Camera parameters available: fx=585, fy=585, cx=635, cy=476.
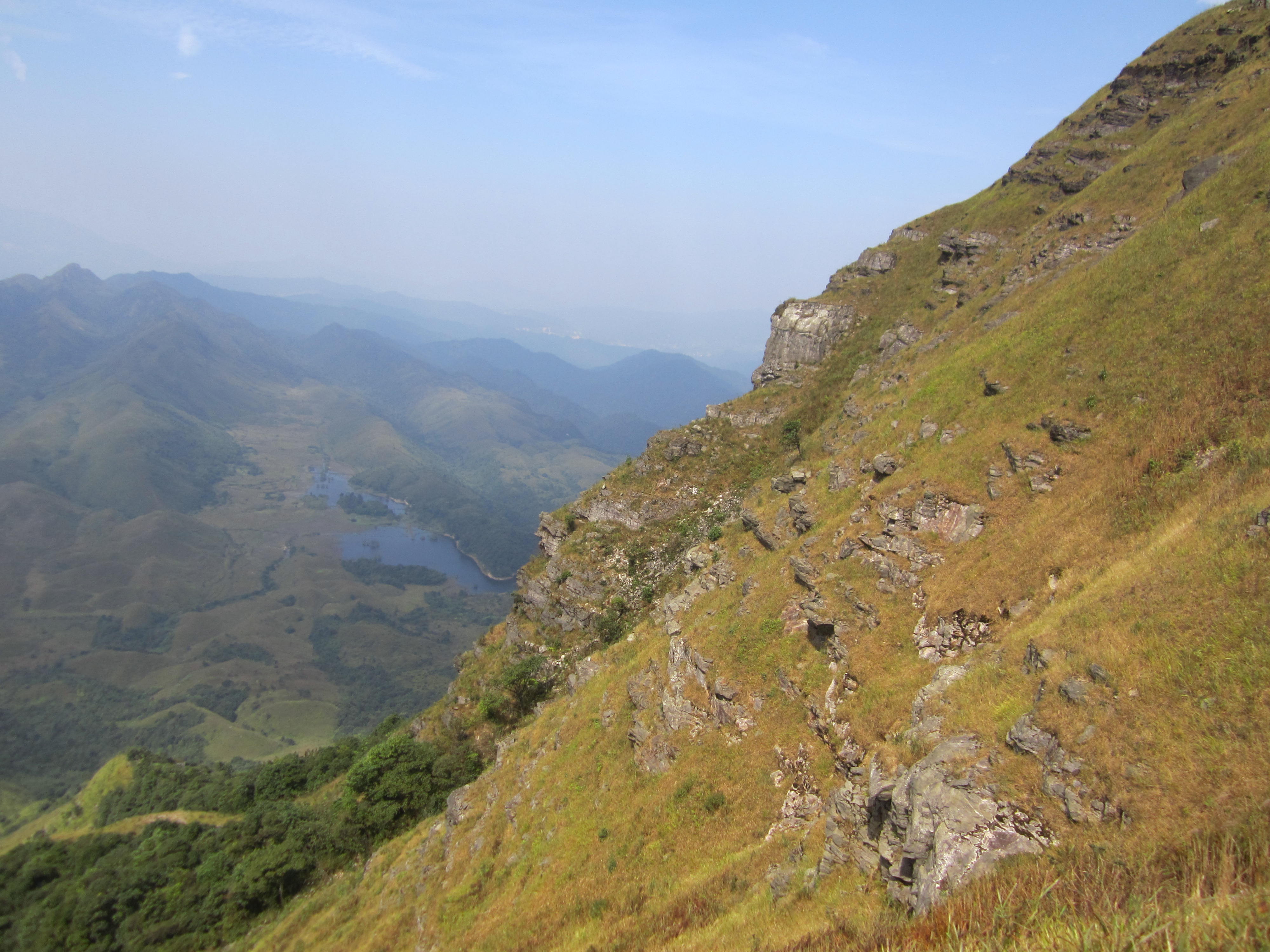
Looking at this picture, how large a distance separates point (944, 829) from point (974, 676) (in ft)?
15.0

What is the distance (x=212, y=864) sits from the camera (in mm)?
44344

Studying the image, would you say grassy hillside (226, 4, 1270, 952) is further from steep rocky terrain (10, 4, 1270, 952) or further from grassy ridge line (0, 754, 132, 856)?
grassy ridge line (0, 754, 132, 856)

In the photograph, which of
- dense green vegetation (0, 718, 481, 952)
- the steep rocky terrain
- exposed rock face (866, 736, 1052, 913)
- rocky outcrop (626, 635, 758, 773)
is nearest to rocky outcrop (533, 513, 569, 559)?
the steep rocky terrain

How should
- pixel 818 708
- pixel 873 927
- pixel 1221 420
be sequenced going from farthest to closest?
1. pixel 818 708
2. pixel 1221 420
3. pixel 873 927

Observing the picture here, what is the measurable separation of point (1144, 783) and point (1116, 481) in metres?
11.6

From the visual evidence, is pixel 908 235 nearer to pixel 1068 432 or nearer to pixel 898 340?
pixel 898 340

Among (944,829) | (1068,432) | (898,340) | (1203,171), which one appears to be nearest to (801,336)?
(898,340)

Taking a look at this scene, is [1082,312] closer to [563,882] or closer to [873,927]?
[873,927]

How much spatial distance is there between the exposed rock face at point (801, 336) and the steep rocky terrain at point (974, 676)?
758 inches

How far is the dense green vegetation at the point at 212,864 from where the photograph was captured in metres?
39.9

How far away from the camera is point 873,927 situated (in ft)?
27.7

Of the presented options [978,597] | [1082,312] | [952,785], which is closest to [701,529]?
[1082,312]

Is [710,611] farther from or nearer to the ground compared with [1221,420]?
nearer to the ground

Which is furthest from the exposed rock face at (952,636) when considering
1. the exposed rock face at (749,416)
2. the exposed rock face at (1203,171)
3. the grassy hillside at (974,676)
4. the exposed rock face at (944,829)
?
the exposed rock face at (749,416)
